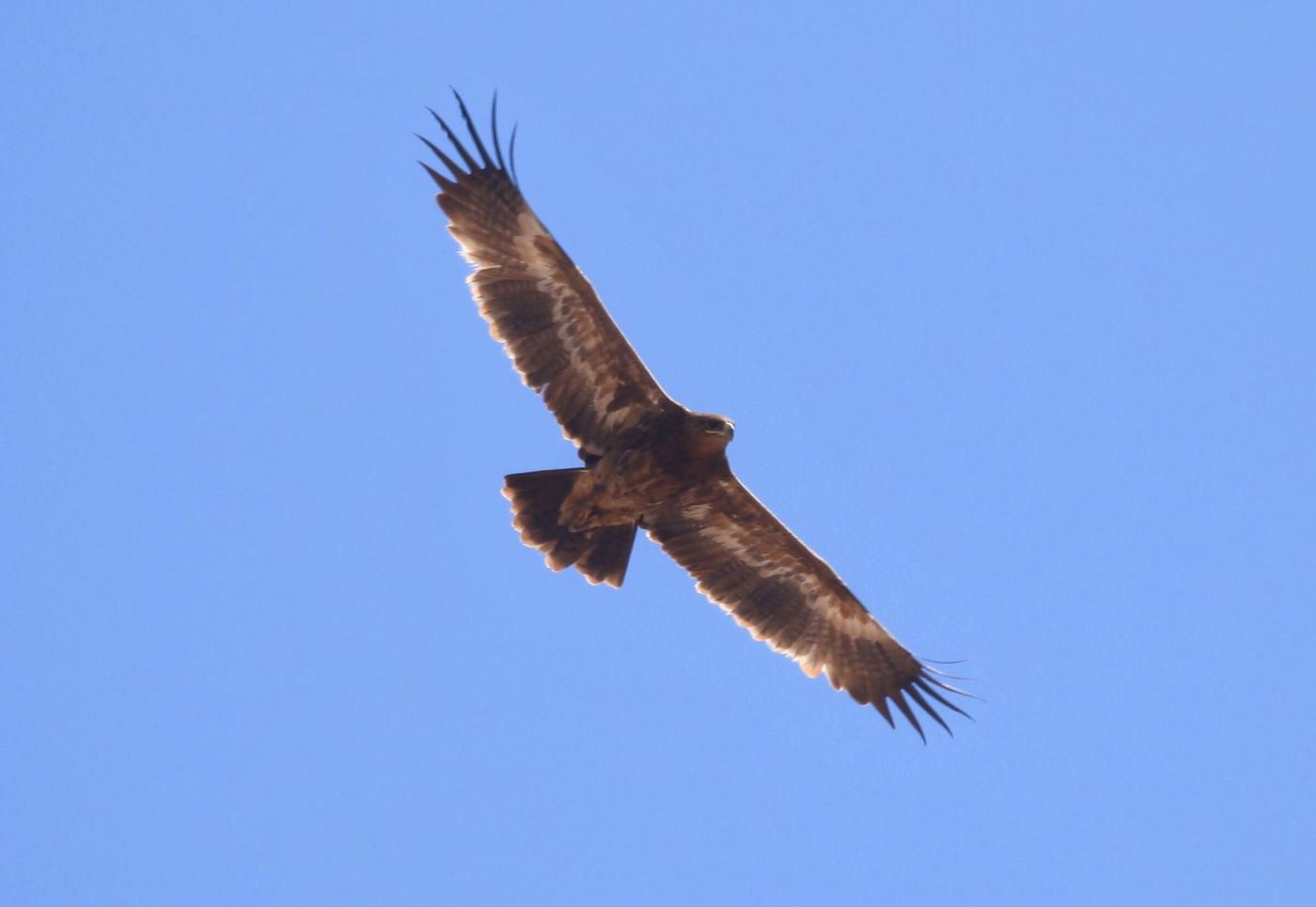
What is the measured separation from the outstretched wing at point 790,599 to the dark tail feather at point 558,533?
57 centimetres

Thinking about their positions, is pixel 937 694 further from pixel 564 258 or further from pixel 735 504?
pixel 564 258

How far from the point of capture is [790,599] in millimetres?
14797

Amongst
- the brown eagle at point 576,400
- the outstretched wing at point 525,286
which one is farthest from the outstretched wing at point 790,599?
the outstretched wing at point 525,286

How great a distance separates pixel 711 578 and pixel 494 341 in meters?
2.82

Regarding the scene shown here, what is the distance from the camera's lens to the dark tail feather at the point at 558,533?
1341 cm

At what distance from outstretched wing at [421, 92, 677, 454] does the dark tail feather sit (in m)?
0.76

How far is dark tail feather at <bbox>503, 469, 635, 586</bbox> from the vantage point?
13406 mm

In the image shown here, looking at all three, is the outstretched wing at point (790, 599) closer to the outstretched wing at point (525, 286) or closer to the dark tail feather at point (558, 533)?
the dark tail feather at point (558, 533)

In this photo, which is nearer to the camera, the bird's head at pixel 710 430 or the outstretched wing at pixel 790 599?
the bird's head at pixel 710 430

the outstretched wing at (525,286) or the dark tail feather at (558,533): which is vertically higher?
the outstretched wing at (525,286)

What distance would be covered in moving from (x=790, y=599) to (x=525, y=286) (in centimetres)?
358

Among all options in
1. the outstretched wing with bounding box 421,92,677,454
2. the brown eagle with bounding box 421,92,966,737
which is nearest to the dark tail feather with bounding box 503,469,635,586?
the brown eagle with bounding box 421,92,966,737

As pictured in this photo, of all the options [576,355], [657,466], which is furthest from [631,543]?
[576,355]

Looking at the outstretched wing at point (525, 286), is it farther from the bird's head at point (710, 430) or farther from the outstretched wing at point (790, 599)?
the outstretched wing at point (790, 599)
